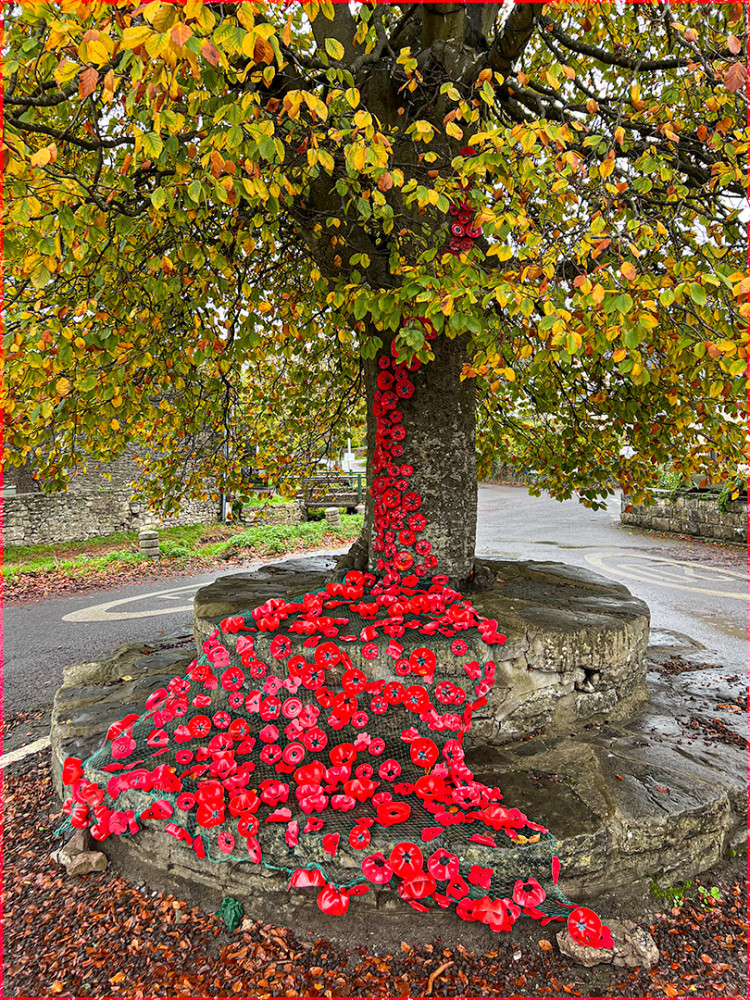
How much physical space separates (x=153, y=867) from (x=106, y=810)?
16.9 inches

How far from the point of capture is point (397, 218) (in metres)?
4.38

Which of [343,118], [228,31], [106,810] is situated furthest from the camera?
[106,810]

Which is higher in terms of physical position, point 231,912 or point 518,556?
point 518,556

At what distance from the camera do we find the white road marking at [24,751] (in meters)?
4.57

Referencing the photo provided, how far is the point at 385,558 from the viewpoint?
16.2ft

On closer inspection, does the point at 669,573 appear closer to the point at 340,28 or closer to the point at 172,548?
the point at 340,28

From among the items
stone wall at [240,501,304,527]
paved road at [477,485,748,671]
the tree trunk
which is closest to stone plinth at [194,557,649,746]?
the tree trunk

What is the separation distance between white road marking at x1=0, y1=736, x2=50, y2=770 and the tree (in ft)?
7.78

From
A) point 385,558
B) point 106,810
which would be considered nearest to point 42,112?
point 385,558

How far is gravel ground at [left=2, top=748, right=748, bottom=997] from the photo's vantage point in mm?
2465

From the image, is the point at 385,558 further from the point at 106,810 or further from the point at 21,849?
the point at 21,849

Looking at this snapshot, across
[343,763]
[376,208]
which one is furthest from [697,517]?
[343,763]

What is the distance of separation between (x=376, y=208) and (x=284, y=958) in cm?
421

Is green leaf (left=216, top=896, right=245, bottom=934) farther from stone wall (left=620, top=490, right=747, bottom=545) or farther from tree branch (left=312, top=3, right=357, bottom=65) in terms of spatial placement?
stone wall (left=620, top=490, right=747, bottom=545)
